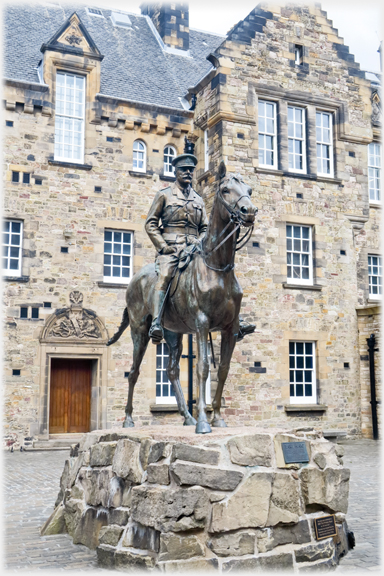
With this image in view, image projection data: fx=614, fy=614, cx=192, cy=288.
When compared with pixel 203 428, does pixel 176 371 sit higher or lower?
higher

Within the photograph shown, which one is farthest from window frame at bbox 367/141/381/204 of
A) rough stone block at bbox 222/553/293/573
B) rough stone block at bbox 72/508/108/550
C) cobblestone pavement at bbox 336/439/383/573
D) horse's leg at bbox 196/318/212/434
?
rough stone block at bbox 222/553/293/573

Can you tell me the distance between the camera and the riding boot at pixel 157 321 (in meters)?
6.88

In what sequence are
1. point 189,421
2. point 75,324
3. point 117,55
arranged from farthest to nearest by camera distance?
point 117,55 < point 75,324 < point 189,421

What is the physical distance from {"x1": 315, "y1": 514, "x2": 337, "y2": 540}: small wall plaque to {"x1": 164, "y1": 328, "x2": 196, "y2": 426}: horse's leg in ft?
6.63

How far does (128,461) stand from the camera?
6.23m

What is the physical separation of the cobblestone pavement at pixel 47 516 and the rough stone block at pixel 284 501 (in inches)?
27.9

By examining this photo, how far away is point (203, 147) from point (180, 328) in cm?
1348

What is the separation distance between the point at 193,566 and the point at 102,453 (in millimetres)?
1939

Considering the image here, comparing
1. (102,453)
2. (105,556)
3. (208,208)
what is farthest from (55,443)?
(105,556)

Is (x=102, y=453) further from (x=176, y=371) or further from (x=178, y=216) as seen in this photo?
(x=178, y=216)

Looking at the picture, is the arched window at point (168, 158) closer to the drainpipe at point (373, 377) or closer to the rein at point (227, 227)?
the drainpipe at point (373, 377)

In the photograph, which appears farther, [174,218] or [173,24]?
[173,24]

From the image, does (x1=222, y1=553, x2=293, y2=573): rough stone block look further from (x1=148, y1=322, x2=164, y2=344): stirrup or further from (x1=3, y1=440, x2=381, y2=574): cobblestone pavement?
(x1=148, y1=322, x2=164, y2=344): stirrup

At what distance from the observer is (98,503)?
6676 millimetres
